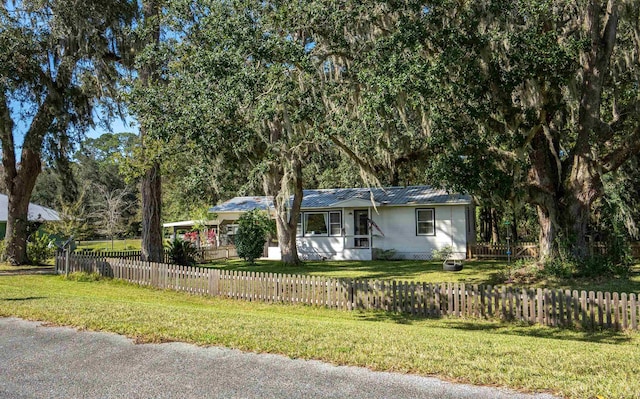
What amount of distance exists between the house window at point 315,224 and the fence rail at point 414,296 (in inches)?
465

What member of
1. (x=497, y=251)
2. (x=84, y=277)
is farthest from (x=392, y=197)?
(x=84, y=277)

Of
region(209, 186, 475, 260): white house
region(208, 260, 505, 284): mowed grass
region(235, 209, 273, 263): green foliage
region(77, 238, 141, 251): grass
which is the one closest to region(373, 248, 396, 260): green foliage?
region(209, 186, 475, 260): white house

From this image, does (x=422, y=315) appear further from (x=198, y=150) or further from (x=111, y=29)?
(x=111, y=29)

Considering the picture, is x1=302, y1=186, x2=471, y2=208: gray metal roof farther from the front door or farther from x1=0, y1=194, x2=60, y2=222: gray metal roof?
x1=0, y1=194, x2=60, y2=222: gray metal roof

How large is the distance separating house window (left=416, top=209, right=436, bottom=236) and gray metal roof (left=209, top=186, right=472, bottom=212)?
63 centimetres

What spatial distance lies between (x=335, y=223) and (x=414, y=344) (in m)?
18.9

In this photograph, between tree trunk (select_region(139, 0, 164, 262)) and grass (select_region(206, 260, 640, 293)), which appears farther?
tree trunk (select_region(139, 0, 164, 262))

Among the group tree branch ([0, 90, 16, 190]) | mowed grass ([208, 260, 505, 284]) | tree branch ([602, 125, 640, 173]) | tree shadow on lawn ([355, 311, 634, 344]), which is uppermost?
tree branch ([0, 90, 16, 190])

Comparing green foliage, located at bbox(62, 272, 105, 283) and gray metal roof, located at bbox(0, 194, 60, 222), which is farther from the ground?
gray metal roof, located at bbox(0, 194, 60, 222)

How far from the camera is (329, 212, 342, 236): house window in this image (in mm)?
25062

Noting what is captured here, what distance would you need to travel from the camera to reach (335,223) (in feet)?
82.6

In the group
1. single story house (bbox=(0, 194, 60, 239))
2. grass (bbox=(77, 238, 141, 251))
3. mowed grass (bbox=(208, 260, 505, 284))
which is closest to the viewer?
mowed grass (bbox=(208, 260, 505, 284))

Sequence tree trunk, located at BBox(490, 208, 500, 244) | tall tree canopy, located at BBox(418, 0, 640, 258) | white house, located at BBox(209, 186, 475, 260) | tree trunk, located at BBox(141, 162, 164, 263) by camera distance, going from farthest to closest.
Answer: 1. tree trunk, located at BBox(490, 208, 500, 244)
2. white house, located at BBox(209, 186, 475, 260)
3. tree trunk, located at BBox(141, 162, 164, 263)
4. tall tree canopy, located at BBox(418, 0, 640, 258)

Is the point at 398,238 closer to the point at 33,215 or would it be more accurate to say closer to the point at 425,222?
the point at 425,222
